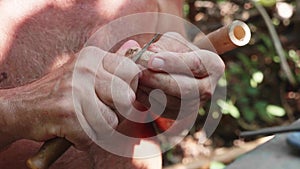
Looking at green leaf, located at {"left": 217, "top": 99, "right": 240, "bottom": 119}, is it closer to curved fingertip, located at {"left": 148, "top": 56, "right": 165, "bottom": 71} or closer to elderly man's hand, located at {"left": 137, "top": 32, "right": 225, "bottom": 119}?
elderly man's hand, located at {"left": 137, "top": 32, "right": 225, "bottom": 119}

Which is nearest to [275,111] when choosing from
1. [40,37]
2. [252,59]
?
[252,59]

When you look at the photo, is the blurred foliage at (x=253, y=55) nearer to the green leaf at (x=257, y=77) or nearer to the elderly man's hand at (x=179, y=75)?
the green leaf at (x=257, y=77)

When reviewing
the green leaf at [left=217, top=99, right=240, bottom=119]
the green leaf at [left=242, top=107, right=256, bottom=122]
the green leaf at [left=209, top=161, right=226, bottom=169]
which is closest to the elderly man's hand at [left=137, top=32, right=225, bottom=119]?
the green leaf at [left=209, top=161, right=226, bottom=169]

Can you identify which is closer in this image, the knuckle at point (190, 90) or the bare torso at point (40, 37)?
the knuckle at point (190, 90)

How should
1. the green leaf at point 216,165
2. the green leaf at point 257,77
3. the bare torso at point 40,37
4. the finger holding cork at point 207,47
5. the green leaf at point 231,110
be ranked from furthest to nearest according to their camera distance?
the green leaf at point 257,77 < the green leaf at point 231,110 < the green leaf at point 216,165 < the bare torso at point 40,37 < the finger holding cork at point 207,47

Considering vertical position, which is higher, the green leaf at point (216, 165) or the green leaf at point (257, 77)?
the green leaf at point (257, 77)

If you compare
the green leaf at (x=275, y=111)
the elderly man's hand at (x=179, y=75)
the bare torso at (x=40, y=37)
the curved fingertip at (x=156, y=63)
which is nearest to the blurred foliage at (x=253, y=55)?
the green leaf at (x=275, y=111)
